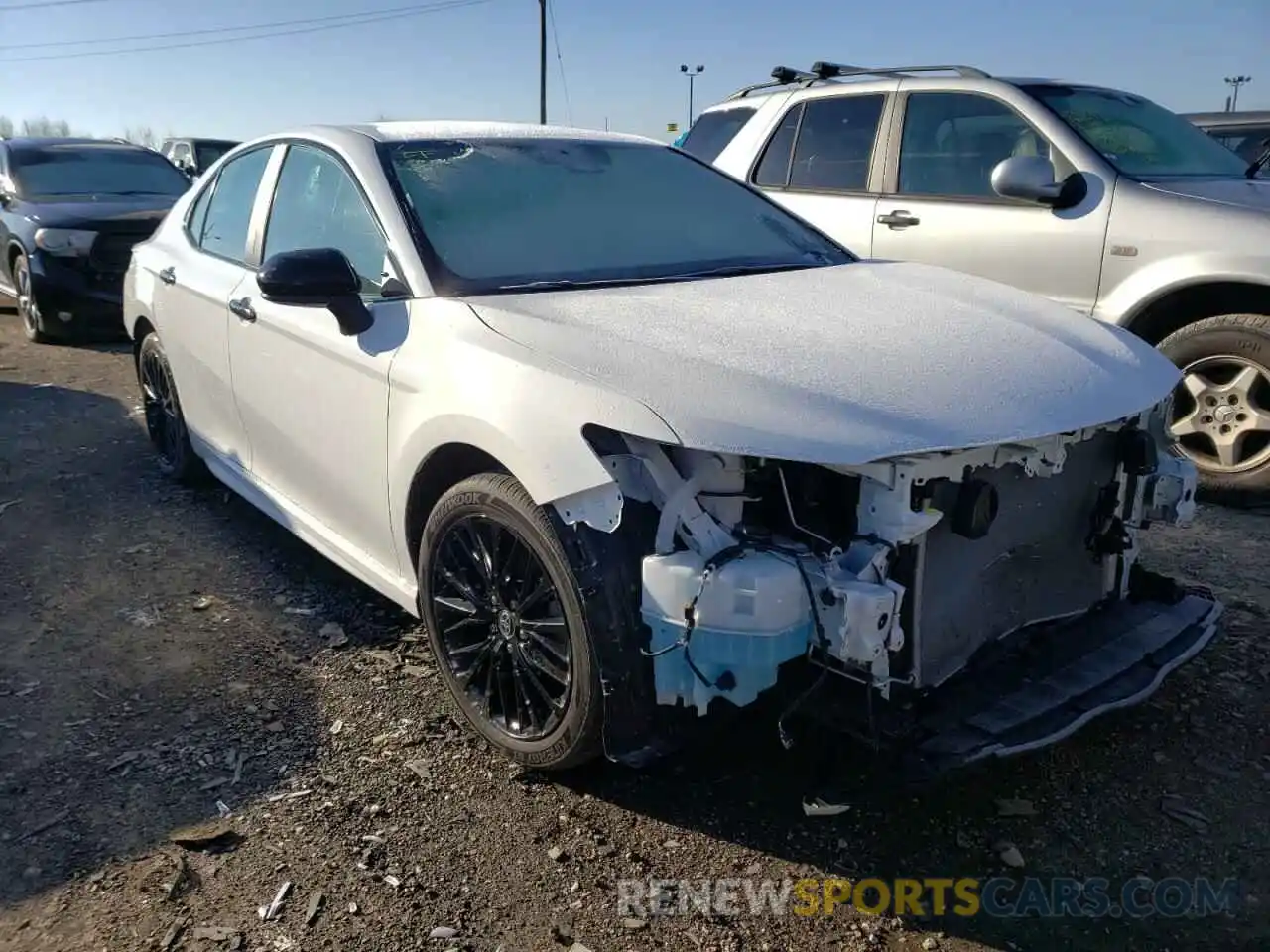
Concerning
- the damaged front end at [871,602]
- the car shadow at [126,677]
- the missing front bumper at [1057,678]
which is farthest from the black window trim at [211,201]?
the missing front bumper at [1057,678]

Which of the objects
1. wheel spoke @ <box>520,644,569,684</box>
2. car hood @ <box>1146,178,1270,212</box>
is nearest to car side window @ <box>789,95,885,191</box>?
car hood @ <box>1146,178,1270,212</box>

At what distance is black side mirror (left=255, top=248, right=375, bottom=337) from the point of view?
2936 mm

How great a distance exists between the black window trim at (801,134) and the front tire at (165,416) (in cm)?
350

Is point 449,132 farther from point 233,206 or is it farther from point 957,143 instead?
point 957,143

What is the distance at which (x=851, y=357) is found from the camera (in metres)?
2.55

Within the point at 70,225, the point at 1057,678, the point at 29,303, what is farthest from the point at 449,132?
the point at 29,303

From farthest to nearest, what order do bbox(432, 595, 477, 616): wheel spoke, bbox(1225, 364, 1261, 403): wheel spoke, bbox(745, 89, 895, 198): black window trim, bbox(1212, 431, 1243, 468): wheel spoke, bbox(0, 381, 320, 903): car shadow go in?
bbox(745, 89, 895, 198): black window trim, bbox(1212, 431, 1243, 468): wheel spoke, bbox(1225, 364, 1261, 403): wheel spoke, bbox(432, 595, 477, 616): wheel spoke, bbox(0, 381, 320, 903): car shadow

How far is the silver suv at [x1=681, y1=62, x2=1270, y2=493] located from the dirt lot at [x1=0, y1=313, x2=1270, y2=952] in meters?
1.42

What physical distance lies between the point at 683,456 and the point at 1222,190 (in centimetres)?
398

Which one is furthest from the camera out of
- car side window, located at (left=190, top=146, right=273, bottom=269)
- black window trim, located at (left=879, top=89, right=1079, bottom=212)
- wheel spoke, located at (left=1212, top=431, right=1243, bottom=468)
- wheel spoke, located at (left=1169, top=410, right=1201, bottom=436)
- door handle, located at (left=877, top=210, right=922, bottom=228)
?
door handle, located at (left=877, top=210, right=922, bottom=228)

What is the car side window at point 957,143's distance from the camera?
17.9 ft

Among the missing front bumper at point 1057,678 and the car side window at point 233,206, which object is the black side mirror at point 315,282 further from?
the missing front bumper at point 1057,678

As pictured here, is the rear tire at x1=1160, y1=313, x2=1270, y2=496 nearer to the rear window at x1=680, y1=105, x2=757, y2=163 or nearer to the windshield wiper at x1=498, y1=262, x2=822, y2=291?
the windshield wiper at x1=498, y1=262, x2=822, y2=291

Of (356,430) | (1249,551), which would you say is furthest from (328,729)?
(1249,551)
